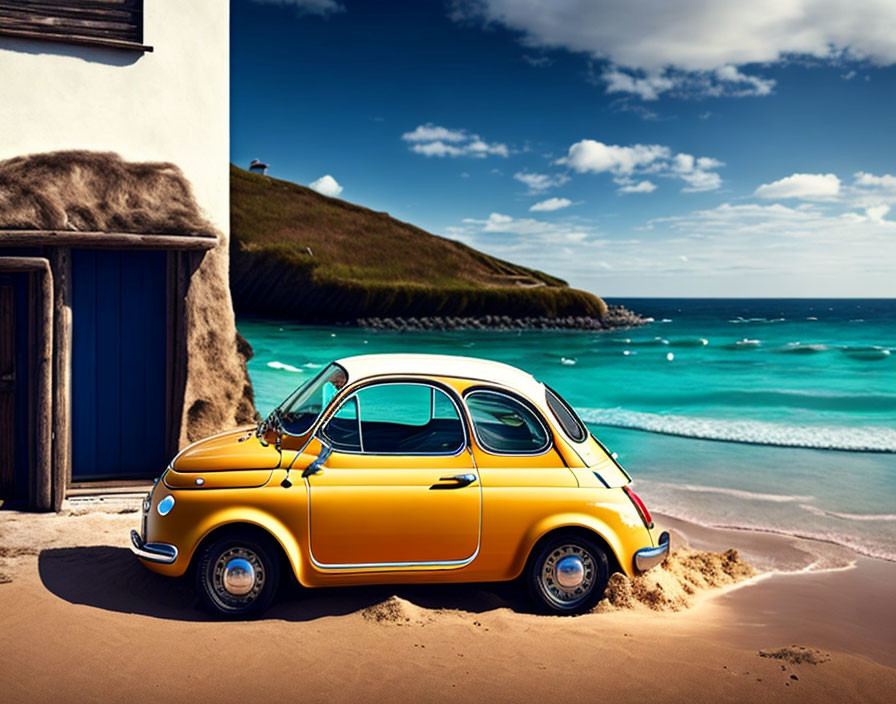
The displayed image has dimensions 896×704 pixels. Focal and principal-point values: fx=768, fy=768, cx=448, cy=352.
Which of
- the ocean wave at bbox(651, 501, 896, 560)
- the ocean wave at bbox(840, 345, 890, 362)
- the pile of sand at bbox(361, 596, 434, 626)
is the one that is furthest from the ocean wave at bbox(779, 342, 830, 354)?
the pile of sand at bbox(361, 596, 434, 626)

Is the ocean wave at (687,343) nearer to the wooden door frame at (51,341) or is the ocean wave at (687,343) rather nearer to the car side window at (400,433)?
the wooden door frame at (51,341)

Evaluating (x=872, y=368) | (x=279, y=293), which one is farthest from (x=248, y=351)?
(x=279, y=293)

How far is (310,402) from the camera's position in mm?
5668

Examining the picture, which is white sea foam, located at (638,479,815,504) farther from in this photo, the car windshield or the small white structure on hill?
the small white structure on hill

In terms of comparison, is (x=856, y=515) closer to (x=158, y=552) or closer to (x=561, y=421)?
(x=561, y=421)

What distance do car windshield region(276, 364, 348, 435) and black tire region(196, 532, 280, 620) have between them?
815mm

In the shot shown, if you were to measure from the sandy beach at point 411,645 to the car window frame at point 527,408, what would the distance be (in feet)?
3.62

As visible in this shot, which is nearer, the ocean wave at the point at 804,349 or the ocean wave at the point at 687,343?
the ocean wave at the point at 804,349

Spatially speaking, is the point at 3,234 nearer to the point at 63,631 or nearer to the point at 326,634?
the point at 63,631

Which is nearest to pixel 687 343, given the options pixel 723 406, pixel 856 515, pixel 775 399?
pixel 775 399

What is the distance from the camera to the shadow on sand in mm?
5320

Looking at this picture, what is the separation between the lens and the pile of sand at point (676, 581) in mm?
5648

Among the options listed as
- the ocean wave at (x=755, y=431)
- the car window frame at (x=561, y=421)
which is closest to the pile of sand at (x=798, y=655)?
the car window frame at (x=561, y=421)

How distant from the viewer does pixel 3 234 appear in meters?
7.62
